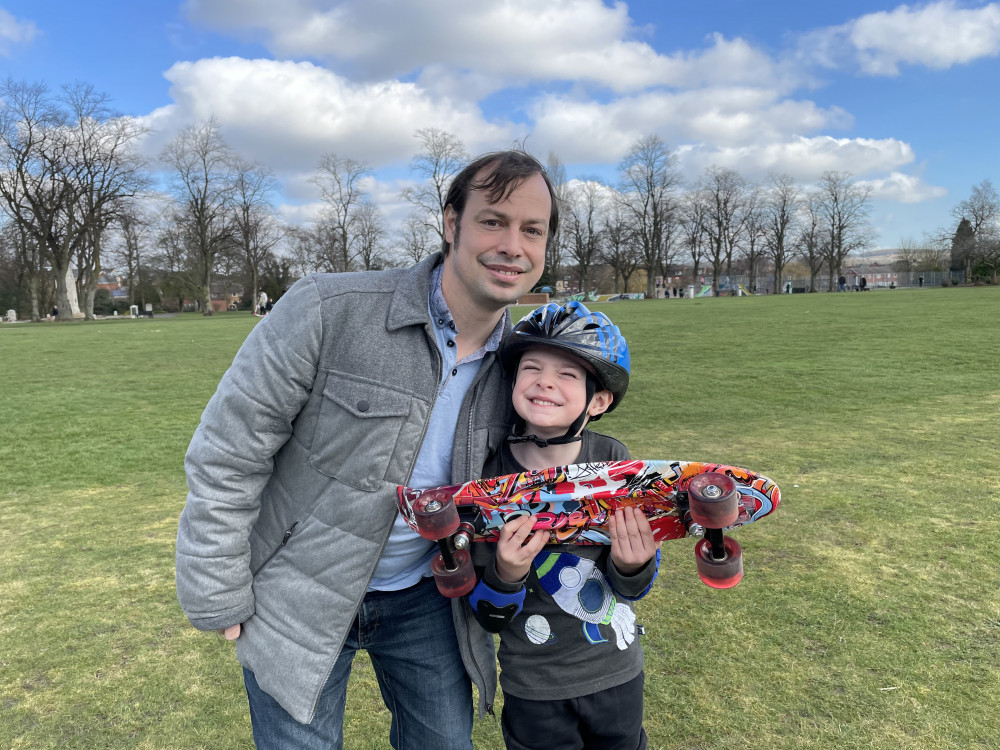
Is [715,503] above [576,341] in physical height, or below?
below

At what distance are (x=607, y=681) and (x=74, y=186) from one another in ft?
201

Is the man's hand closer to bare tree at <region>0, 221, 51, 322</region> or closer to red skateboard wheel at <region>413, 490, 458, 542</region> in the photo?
red skateboard wheel at <region>413, 490, 458, 542</region>

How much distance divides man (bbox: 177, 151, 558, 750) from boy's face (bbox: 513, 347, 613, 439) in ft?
0.54

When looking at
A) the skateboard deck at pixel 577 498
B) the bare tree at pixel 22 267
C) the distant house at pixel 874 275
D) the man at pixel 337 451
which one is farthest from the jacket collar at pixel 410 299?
the distant house at pixel 874 275

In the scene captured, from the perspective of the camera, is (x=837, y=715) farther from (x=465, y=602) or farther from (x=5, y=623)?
(x=5, y=623)

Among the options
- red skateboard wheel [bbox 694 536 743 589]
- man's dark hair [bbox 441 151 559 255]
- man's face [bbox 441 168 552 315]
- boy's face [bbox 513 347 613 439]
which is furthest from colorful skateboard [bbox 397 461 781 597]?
man's dark hair [bbox 441 151 559 255]

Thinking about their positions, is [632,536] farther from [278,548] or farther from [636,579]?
[278,548]

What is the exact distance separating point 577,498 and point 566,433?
13.5 inches

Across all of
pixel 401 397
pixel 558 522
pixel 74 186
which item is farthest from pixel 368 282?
pixel 74 186

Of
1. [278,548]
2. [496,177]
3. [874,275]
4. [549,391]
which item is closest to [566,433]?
[549,391]

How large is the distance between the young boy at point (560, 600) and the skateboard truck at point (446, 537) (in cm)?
15

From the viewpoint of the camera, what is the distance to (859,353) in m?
15.4

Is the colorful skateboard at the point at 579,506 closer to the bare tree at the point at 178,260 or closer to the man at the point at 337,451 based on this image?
the man at the point at 337,451

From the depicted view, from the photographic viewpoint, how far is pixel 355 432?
2031 millimetres
